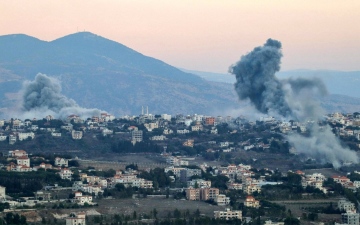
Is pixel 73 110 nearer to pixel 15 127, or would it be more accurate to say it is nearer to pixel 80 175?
pixel 15 127

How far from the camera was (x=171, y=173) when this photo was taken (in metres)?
69.2

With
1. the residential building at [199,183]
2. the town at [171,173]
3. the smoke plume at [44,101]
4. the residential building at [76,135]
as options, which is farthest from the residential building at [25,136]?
the residential building at [199,183]

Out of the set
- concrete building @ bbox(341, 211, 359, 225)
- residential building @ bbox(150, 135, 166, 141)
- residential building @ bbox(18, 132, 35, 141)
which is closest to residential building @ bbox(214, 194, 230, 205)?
concrete building @ bbox(341, 211, 359, 225)

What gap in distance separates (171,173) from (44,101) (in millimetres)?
41187

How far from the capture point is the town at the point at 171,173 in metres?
53.4

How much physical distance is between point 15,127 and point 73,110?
14.3 m

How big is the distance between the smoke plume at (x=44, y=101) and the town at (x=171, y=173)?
6.03 metres

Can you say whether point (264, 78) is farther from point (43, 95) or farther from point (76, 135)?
point (43, 95)

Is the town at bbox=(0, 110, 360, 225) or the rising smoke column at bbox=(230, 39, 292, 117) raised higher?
the rising smoke column at bbox=(230, 39, 292, 117)

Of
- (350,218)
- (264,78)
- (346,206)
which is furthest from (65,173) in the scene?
(264,78)

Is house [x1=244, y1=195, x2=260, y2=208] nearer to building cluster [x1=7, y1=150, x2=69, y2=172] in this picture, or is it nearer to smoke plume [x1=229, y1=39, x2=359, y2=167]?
building cluster [x1=7, y1=150, x2=69, y2=172]

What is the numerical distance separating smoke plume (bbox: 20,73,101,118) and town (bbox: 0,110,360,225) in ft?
19.8

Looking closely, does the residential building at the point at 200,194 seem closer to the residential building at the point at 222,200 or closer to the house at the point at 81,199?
the residential building at the point at 222,200

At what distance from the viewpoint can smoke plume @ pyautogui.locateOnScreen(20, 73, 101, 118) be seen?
108 metres
